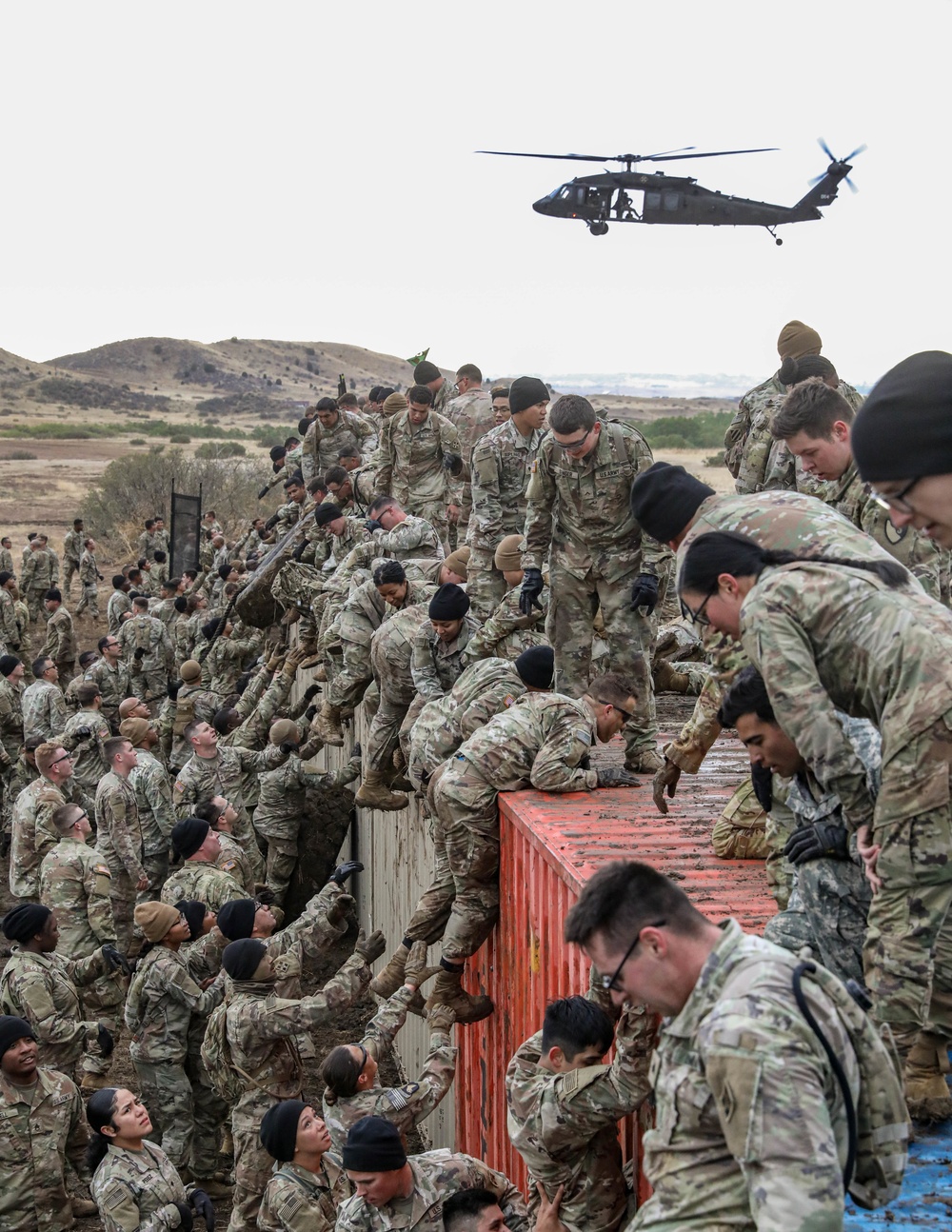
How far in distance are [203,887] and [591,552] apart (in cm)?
354

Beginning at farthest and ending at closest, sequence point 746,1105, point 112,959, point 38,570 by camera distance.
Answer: point 38,570 < point 112,959 < point 746,1105

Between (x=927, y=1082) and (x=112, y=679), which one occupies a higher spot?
(x=927, y=1082)

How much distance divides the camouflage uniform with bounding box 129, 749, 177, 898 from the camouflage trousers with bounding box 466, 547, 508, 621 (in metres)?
3.92

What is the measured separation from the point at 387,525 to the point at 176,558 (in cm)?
1484

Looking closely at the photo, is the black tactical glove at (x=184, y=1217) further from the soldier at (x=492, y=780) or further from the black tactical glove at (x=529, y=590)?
the black tactical glove at (x=529, y=590)

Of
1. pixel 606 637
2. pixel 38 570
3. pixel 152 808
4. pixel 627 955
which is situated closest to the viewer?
pixel 627 955

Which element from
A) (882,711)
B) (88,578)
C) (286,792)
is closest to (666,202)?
(88,578)

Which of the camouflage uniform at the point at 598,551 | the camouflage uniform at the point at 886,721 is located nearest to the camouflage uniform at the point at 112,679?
the camouflage uniform at the point at 598,551

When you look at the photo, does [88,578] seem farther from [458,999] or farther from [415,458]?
[458,999]

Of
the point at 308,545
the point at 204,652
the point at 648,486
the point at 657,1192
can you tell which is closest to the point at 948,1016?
the point at 657,1192

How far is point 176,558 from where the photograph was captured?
2450 centimetres

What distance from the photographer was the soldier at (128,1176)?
20.5 ft

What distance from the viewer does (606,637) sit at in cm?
775

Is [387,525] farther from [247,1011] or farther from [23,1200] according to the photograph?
[23,1200]
